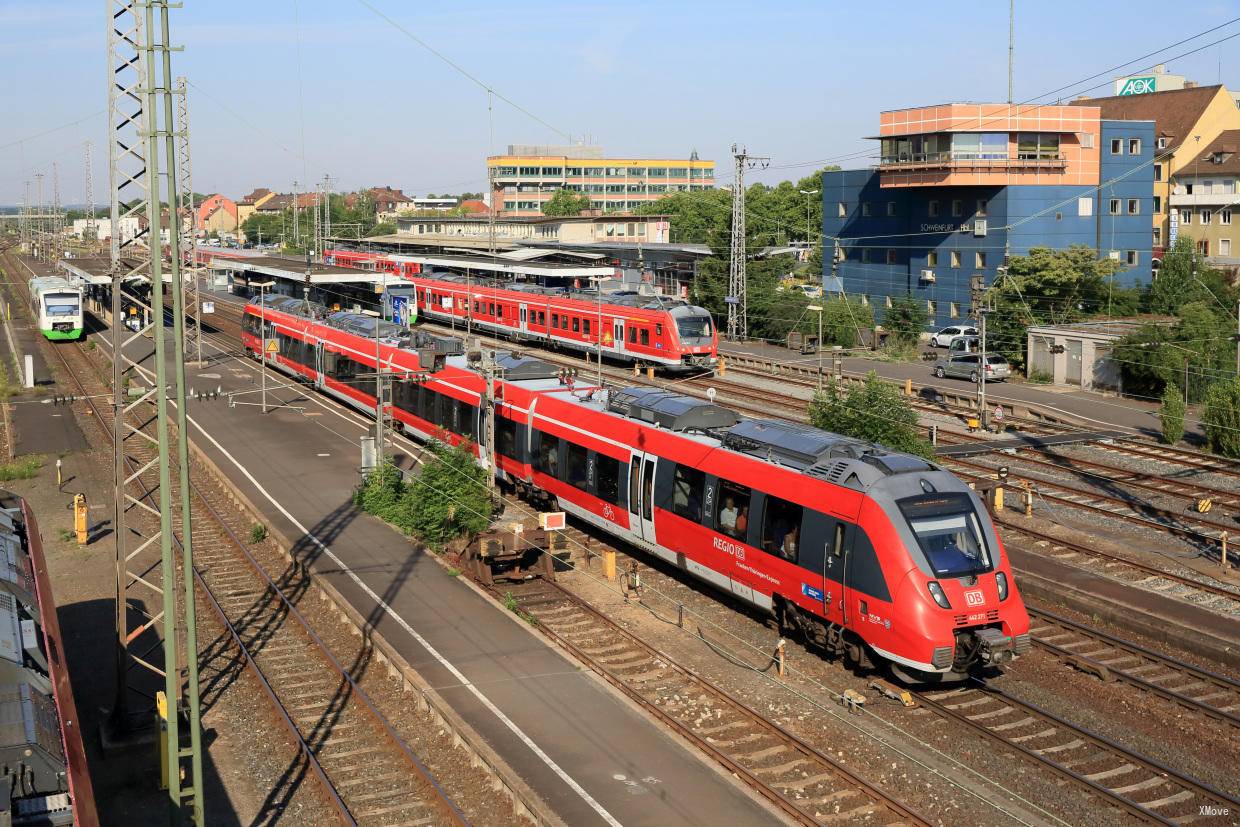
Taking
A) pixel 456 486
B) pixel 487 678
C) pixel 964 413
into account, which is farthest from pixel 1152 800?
pixel 964 413

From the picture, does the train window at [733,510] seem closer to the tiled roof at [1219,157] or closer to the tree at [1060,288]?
the tree at [1060,288]

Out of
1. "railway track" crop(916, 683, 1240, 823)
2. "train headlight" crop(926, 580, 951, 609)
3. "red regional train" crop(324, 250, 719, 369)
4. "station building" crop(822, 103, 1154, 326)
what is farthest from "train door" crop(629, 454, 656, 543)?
"station building" crop(822, 103, 1154, 326)

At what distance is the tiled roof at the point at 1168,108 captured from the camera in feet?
262

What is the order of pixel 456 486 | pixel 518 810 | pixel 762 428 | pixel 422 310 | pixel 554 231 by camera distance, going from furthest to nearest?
1. pixel 554 231
2. pixel 422 310
3. pixel 456 486
4. pixel 762 428
5. pixel 518 810

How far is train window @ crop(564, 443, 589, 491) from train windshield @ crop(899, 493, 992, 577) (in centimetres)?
924

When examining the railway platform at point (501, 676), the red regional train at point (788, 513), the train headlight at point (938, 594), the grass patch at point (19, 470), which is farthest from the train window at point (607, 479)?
the grass patch at point (19, 470)

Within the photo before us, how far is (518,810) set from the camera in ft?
44.2

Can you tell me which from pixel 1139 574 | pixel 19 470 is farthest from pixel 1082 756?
pixel 19 470

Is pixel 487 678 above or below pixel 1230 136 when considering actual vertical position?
below

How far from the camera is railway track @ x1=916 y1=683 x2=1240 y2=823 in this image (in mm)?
13539

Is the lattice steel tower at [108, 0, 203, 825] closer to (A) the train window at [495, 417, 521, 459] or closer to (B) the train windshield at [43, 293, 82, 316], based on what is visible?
(A) the train window at [495, 417, 521, 459]

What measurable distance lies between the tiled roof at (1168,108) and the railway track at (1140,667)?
6668 centimetres

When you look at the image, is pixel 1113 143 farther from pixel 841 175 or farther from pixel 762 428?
pixel 762 428

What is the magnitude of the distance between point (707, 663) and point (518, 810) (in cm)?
552
